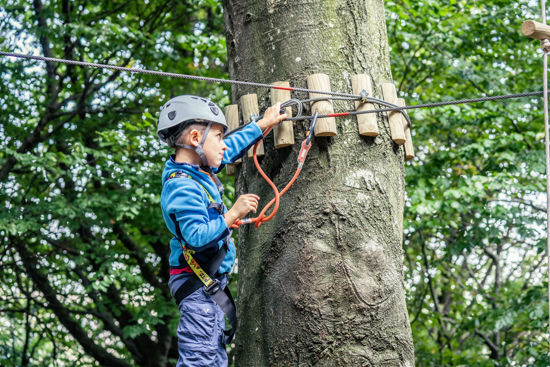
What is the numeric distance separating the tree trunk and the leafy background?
138 inches

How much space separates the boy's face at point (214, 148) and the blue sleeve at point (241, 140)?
0.05 meters

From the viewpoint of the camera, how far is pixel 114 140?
21.5 ft

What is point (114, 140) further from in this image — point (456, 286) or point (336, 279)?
point (456, 286)

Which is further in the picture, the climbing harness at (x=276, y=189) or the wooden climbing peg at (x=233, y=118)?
the wooden climbing peg at (x=233, y=118)

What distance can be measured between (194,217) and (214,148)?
0.36 m

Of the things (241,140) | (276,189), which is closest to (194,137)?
(241,140)

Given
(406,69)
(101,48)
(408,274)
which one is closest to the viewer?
(101,48)

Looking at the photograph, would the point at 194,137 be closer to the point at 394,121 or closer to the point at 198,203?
the point at 198,203

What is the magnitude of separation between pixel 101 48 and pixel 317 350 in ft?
18.7

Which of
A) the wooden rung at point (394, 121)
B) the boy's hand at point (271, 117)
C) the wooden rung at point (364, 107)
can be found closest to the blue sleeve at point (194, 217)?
the boy's hand at point (271, 117)

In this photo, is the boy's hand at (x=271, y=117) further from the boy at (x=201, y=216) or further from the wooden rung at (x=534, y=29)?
the wooden rung at (x=534, y=29)

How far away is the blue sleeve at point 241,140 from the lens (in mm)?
2557

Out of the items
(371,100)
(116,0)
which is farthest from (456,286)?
(371,100)

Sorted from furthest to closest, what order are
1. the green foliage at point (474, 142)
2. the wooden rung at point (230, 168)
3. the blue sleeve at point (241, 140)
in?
the green foliage at point (474, 142), the wooden rung at point (230, 168), the blue sleeve at point (241, 140)
